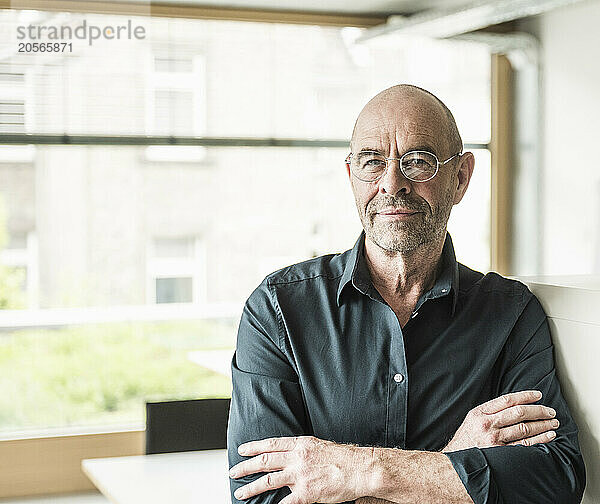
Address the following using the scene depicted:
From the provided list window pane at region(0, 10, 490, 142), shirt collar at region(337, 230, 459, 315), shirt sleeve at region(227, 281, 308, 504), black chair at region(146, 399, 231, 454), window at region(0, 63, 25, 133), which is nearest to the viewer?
shirt sleeve at region(227, 281, 308, 504)

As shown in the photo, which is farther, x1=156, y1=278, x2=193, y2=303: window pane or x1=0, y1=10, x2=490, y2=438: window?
x1=156, y1=278, x2=193, y2=303: window pane

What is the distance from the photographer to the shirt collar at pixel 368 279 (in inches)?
69.9

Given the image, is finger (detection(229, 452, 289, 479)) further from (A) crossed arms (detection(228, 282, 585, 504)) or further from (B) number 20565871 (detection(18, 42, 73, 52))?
(B) number 20565871 (detection(18, 42, 73, 52))

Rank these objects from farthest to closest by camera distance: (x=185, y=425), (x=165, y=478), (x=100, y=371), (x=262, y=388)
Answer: (x=100, y=371) → (x=185, y=425) → (x=165, y=478) → (x=262, y=388)

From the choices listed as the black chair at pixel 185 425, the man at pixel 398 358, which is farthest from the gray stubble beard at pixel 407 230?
the black chair at pixel 185 425

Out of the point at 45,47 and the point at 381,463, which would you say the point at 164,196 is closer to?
the point at 45,47

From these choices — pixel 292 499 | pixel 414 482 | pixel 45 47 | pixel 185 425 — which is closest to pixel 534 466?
pixel 414 482

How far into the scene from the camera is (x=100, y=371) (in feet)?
14.1

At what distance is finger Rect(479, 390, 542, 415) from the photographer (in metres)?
1.65

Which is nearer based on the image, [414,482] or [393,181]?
[414,482]

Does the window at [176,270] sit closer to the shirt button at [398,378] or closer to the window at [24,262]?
the window at [24,262]

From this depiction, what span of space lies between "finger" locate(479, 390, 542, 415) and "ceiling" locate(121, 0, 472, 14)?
10.7 feet

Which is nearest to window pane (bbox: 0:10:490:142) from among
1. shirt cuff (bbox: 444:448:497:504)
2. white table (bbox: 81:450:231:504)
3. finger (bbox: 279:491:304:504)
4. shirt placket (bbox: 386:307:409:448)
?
white table (bbox: 81:450:231:504)

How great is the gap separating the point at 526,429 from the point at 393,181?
53 centimetres
